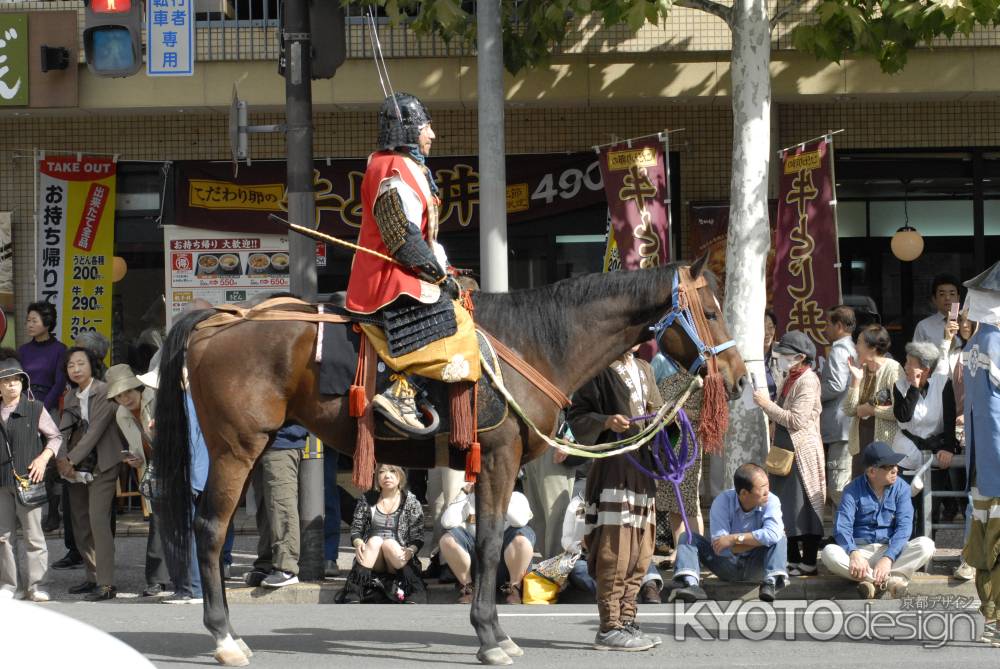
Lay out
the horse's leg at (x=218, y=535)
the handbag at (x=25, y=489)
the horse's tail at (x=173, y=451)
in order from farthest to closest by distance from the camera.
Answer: the handbag at (x=25, y=489)
the horse's tail at (x=173, y=451)
the horse's leg at (x=218, y=535)

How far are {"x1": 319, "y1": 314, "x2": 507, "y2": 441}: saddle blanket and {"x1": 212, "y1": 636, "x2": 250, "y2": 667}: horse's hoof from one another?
4.52ft

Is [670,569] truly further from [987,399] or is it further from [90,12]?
[90,12]

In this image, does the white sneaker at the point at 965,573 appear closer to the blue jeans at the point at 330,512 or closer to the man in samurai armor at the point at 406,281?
the man in samurai armor at the point at 406,281

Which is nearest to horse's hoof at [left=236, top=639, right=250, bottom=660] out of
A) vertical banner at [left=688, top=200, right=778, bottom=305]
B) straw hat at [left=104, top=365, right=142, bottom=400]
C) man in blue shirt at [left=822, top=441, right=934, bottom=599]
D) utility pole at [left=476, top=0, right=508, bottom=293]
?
straw hat at [left=104, top=365, right=142, bottom=400]

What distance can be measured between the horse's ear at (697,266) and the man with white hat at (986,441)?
4.99 ft

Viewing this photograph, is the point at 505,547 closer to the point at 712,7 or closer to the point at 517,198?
the point at 712,7

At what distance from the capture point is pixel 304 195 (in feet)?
33.2

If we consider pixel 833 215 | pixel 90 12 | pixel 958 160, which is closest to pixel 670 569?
pixel 833 215

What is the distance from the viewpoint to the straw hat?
10477 mm

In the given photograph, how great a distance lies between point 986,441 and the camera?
299 inches

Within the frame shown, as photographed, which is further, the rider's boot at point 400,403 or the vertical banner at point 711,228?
the vertical banner at point 711,228

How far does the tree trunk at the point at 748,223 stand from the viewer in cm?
1091

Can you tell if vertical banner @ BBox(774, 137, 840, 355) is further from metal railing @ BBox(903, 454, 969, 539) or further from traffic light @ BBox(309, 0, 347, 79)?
traffic light @ BBox(309, 0, 347, 79)

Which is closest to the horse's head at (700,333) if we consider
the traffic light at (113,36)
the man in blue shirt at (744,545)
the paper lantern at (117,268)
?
the man in blue shirt at (744,545)
